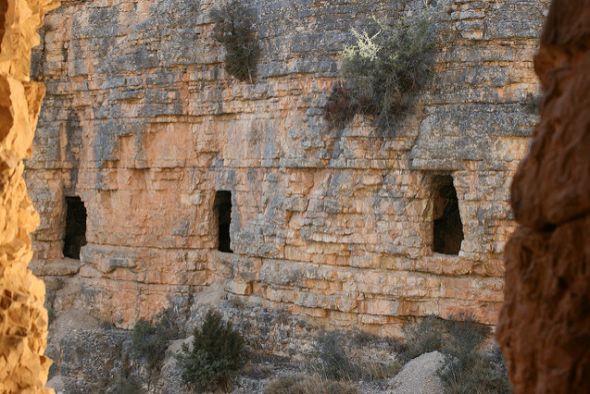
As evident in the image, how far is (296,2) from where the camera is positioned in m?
15.4

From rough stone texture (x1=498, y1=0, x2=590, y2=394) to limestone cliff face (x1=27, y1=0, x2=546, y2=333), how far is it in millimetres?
9934

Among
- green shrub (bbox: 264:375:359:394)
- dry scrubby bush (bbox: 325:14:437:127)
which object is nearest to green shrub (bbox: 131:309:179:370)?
green shrub (bbox: 264:375:359:394)

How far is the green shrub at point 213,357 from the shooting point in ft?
48.4

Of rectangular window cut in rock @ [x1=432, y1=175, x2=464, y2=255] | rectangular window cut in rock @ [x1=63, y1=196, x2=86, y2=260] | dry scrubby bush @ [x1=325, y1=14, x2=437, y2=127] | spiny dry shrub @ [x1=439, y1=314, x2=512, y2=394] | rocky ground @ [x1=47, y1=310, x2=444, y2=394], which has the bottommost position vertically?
rocky ground @ [x1=47, y1=310, x2=444, y2=394]

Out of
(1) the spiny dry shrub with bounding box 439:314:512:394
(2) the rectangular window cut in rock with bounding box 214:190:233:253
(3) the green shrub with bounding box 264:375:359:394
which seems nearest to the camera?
(1) the spiny dry shrub with bounding box 439:314:512:394

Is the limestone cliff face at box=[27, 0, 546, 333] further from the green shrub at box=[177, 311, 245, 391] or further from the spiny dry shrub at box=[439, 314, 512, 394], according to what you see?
the green shrub at box=[177, 311, 245, 391]

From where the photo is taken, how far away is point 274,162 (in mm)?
15836

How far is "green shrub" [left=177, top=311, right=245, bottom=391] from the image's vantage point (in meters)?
14.7

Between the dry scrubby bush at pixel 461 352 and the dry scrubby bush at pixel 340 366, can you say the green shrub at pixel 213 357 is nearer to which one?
the dry scrubby bush at pixel 340 366

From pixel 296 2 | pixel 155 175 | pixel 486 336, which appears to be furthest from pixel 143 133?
pixel 486 336

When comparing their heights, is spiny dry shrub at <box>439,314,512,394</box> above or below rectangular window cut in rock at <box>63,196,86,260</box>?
below

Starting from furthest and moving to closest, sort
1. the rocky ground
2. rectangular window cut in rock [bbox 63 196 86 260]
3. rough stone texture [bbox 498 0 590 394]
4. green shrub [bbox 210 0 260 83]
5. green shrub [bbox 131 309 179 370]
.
→ rectangular window cut in rock [bbox 63 196 86 260], green shrub [bbox 131 309 179 370], green shrub [bbox 210 0 260 83], the rocky ground, rough stone texture [bbox 498 0 590 394]

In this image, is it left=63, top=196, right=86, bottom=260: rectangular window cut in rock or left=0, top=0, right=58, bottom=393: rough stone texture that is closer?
left=0, top=0, right=58, bottom=393: rough stone texture

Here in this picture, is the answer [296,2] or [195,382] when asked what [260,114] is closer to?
[296,2]
